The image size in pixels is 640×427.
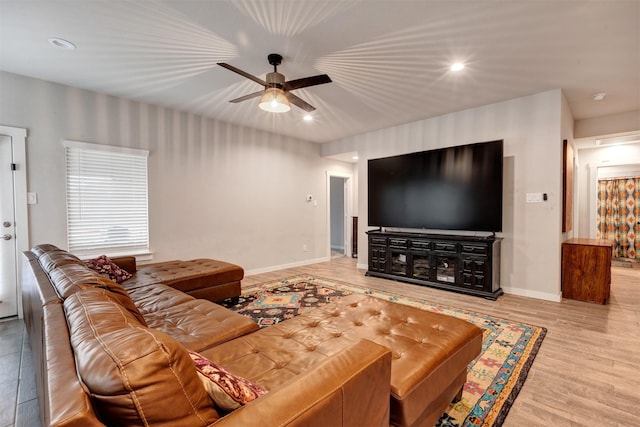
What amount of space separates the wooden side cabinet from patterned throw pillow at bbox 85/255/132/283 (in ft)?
17.3

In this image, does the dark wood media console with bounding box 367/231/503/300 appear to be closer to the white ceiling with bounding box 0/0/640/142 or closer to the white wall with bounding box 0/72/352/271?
the white wall with bounding box 0/72/352/271

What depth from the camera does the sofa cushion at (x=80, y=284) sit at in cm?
137

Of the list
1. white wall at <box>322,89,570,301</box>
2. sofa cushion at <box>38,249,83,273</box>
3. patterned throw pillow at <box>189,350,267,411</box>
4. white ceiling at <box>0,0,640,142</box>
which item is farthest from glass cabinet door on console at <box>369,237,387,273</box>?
patterned throw pillow at <box>189,350,267,411</box>

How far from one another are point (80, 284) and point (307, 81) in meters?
2.22

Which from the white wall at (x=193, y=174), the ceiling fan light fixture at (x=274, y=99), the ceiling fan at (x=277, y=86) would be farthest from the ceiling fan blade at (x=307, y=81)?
the white wall at (x=193, y=174)

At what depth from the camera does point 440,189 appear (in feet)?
14.2

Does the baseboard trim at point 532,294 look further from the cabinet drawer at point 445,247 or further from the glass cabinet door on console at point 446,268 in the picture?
the cabinet drawer at point 445,247

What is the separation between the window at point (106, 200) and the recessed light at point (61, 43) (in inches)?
49.3

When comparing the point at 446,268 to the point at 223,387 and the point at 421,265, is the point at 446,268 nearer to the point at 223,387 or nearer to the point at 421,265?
the point at 421,265

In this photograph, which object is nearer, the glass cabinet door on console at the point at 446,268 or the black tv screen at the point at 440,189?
the black tv screen at the point at 440,189

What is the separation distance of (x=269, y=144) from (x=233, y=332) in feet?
13.8

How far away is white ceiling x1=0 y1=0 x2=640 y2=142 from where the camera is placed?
2.15 m

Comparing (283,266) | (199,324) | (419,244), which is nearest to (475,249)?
(419,244)

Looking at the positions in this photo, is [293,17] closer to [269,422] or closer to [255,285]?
[269,422]
